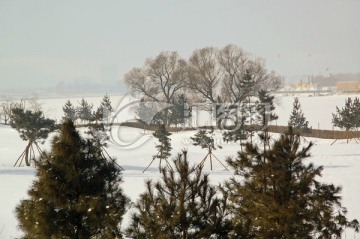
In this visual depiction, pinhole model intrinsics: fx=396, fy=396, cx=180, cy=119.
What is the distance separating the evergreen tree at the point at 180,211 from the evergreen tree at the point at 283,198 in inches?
47.4

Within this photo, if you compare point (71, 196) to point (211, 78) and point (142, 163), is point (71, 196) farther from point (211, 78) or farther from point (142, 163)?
point (211, 78)

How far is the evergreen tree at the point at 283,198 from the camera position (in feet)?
23.3

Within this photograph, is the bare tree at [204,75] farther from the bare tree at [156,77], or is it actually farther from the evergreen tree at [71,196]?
the evergreen tree at [71,196]

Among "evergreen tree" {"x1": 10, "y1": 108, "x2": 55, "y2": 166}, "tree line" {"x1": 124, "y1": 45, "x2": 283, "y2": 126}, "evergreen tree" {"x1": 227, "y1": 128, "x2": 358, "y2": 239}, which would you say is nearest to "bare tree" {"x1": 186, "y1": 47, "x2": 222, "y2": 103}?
"tree line" {"x1": 124, "y1": 45, "x2": 283, "y2": 126}

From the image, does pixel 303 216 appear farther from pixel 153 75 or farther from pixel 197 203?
pixel 153 75

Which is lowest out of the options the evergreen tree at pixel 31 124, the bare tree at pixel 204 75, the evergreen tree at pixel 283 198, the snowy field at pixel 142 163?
the snowy field at pixel 142 163

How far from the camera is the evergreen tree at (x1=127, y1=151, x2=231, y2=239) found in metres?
5.53

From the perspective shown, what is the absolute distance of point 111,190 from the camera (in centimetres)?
740

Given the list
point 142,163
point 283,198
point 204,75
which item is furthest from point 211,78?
point 283,198

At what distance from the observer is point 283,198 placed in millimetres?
7328

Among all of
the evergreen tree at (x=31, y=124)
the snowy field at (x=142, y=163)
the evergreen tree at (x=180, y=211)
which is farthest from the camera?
the evergreen tree at (x=31, y=124)

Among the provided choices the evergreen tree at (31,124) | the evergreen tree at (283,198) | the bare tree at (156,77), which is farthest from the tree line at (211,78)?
the evergreen tree at (283,198)

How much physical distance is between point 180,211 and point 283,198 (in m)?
2.61

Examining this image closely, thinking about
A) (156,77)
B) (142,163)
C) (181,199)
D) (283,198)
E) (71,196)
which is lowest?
(142,163)
